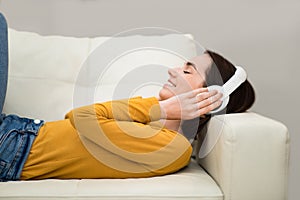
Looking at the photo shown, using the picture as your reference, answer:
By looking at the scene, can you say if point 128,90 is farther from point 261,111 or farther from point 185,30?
point 261,111

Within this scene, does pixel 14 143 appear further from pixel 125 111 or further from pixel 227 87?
pixel 227 87

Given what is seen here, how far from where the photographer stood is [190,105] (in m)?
1.49

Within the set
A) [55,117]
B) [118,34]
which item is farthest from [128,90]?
[118,34]

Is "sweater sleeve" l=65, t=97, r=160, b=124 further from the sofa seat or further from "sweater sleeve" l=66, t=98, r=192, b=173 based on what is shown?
the sofa seat

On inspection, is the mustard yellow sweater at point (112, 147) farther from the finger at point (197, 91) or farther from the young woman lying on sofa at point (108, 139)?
the finger at point (197, 91)

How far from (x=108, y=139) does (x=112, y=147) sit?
0.03m

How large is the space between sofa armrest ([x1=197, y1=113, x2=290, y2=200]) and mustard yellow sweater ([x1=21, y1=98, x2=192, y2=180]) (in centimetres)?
21

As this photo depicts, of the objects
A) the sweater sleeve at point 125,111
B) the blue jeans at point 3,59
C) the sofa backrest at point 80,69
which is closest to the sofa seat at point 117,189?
the sweater sleeve at point 125,111

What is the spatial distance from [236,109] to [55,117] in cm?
61

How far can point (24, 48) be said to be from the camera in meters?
1.78

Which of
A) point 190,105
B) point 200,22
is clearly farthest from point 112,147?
point 200,22

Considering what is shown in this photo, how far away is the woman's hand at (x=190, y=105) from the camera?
1482 millimetres

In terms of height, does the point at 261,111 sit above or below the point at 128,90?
below

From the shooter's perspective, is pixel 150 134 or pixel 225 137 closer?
pixel 225 137
